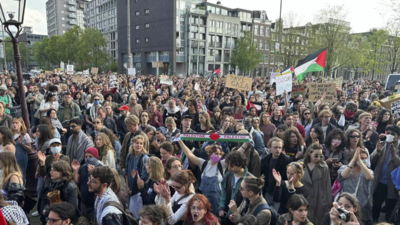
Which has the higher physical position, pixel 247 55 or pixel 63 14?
pixel 63 14

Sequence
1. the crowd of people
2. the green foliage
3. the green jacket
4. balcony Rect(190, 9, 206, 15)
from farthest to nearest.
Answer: balcony Rect(190, 9, 206, 15) → the green foliage → the green jacket → the crowd of people

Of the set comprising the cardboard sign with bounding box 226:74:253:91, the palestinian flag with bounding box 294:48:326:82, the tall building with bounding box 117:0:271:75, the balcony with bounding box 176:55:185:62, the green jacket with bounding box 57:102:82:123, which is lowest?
the green jacket with bounding box 57:102:82:123

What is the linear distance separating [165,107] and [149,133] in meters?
2.43

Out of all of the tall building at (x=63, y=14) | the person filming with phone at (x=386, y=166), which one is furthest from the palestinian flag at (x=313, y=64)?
the tall building at (x=63, y=14)

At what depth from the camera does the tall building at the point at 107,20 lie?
7106 centimetres

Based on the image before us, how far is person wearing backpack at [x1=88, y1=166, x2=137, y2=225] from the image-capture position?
2.82 meters

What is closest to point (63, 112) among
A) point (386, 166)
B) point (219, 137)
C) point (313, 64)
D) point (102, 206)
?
point (219, 137)

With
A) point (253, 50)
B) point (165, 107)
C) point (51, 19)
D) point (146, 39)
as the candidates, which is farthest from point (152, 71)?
point (51, 19)

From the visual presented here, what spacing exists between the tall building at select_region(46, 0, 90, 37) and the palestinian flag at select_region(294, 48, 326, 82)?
108 m

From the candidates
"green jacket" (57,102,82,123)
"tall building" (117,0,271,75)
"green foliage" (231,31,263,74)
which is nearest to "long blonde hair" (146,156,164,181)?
"green jacket" (57,102,82,123)

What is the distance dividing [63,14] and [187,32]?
71294 mm

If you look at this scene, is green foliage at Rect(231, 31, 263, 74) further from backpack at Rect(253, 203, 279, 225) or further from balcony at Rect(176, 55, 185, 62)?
backpack at Rect(253, 203, 279, 225)

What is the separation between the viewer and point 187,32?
53812mm

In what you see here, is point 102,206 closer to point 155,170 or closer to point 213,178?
point 155,170
